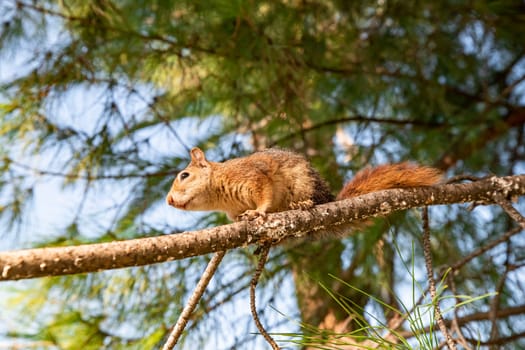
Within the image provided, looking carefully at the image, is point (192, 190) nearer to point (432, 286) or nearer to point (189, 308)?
point (189, 308)

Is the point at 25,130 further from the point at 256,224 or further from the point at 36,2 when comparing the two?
the point at 256,224

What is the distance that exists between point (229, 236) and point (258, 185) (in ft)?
2.12

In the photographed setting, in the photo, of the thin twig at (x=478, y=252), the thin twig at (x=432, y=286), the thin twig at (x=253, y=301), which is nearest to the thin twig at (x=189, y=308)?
the thin twig at (x=253, y=301)

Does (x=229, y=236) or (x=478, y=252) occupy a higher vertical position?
(x=478, y=252)

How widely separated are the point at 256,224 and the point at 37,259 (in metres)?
0.48

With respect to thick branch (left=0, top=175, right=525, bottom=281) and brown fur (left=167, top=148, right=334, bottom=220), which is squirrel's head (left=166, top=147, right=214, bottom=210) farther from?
thick branch (left=0, top=175, right=525, bottom=281)

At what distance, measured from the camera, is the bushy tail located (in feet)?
5.17

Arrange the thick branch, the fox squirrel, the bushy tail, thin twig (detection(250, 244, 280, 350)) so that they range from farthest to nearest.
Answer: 1. the fox squirrel
2. the bushy tail
3. thin twig (detection(250, 244, 280, 350))
4. the thick branch

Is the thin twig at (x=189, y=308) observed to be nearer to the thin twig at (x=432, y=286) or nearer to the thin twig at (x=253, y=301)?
the thin twig at (x=253, y=301)

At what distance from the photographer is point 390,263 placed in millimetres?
2371

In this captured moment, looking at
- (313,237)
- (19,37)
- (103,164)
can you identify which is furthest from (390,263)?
(19,37)

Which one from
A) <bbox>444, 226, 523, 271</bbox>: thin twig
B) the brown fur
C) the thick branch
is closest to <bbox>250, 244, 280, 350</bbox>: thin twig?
the thick branch

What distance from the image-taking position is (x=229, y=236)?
1.12 metres

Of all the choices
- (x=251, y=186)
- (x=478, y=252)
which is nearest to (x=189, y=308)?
(x=251, y=186)
